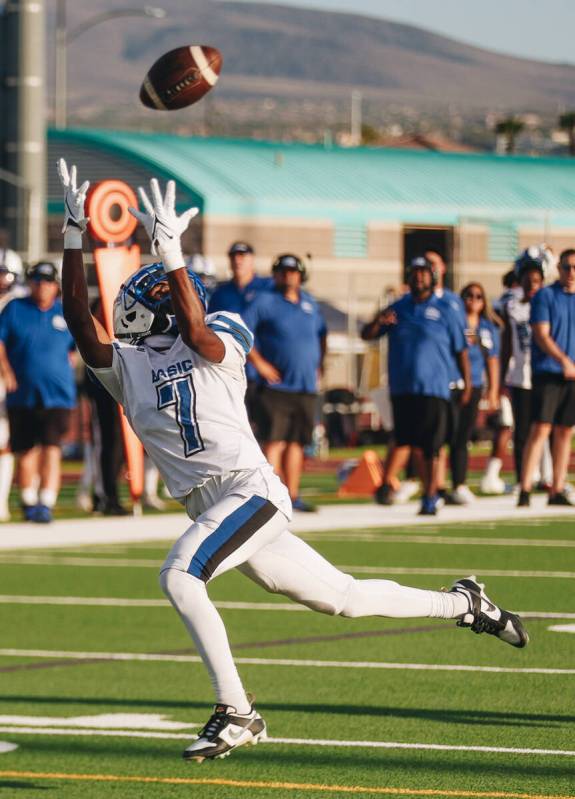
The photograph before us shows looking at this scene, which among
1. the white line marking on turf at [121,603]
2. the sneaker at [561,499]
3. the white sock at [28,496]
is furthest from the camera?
the sneaker at [561,499]

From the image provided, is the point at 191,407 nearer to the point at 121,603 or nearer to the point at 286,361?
the point at 121,603

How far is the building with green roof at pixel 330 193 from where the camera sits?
3650 cm

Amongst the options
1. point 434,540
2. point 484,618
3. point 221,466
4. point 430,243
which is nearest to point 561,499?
point 434,540

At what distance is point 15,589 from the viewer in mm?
11812

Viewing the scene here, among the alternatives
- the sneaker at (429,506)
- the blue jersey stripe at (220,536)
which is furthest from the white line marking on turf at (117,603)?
the blue jersey stripe at (220,536)

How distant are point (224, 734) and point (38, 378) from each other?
350 inches

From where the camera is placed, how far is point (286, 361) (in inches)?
A: 578

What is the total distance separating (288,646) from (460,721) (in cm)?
216

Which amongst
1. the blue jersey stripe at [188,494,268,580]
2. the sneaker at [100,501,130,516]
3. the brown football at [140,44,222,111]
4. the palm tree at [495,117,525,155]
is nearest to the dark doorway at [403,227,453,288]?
the sneaker at [100,501,130,516]

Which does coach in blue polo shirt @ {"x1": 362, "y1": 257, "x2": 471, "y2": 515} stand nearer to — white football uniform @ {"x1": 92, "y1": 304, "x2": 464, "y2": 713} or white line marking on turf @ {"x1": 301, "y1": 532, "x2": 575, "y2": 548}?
white line marking on turf @ {"x1": 301, "y1": 532, "x2": 575, "y2": 548}

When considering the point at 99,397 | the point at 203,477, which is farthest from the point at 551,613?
the point at 99,397

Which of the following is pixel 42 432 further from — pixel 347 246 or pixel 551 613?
pixel 347 246

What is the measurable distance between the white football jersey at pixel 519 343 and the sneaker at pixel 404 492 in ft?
4.29

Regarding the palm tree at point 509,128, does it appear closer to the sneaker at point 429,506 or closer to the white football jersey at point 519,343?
the white football jersey at point 519,343
